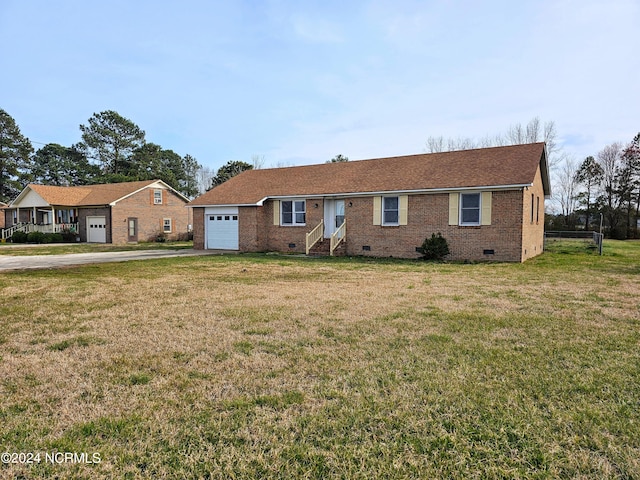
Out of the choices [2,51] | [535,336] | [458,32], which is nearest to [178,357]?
[535,336]

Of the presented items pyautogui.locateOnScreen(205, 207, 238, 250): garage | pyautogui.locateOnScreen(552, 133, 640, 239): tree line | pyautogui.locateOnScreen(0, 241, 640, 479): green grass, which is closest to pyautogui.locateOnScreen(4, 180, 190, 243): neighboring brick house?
pyautogui.locateOnScreen(205, 207, 238, 250): garage

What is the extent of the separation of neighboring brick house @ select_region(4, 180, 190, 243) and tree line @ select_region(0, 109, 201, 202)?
16565 mm

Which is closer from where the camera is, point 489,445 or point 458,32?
point 489,445

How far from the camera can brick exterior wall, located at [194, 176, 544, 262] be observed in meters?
15.4

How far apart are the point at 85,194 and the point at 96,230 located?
5.01 m

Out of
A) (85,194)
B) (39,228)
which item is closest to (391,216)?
(85,194)

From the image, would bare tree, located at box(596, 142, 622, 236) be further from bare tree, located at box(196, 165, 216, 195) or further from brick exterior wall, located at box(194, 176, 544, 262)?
bare tree, located at box(196, 165, 216, 195)

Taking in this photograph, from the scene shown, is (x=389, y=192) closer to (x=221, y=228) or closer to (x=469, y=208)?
(x=469, y=208)

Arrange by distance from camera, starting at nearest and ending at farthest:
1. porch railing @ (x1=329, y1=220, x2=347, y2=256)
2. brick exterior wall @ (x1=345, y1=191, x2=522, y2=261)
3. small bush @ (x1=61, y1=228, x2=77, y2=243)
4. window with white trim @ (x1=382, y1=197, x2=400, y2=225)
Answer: brick exterior wall @ (x1=345, y1=191, x2=522, y2=261) < window with white trim @ (x1=382, y1=197, x2=400, y2=225) < porch railing @ (x1=329, y1=220, x2=347, y2=256) < small bush @ (x1=61, y1=228, x2=77, y2=243)

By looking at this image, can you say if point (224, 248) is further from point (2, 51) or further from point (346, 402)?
point (346, 402)

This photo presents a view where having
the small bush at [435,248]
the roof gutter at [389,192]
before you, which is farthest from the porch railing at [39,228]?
the small bush at [435,248]

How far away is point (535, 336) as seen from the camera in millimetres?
5184

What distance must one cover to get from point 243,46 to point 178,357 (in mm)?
12781

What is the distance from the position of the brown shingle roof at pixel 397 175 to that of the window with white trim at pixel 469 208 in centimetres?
60
